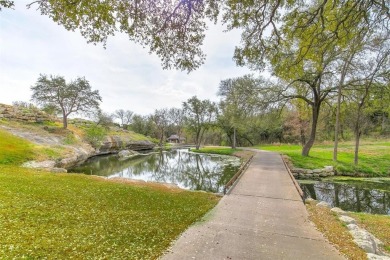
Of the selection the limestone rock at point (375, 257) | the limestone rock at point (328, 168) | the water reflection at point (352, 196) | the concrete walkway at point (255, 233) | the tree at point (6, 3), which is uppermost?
the tree at point (6, 3)

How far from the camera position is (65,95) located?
37.9 metres

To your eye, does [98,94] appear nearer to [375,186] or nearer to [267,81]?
[267,81]

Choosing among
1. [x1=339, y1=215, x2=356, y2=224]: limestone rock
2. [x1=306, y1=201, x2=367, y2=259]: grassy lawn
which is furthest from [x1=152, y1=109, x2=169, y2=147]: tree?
[x1=339, y1=215, x2=356, y2=224]: limestone rock

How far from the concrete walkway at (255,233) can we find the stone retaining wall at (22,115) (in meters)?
36.6

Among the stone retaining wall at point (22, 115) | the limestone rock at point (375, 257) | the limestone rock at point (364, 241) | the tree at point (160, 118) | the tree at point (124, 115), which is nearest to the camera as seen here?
the limestone rock at point (375, 257)

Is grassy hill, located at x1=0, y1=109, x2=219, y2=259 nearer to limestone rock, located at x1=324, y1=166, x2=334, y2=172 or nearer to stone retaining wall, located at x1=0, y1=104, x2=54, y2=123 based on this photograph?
limestone rock, located at x1=324, y1=166, x2=334, y2=172

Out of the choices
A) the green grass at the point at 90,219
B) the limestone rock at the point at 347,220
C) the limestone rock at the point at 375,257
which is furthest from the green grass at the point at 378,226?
the green grass at the point at 90,219

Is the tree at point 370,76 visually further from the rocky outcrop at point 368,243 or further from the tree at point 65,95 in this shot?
the tree at point 65,95

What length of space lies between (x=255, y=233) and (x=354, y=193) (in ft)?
38.5

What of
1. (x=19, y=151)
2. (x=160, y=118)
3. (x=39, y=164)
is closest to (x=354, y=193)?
(x=39, y=164)

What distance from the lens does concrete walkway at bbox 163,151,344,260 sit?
5.66 metres

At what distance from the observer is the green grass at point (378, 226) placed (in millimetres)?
7039

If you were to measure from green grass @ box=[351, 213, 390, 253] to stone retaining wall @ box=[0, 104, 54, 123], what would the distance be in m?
41.1

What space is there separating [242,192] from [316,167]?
12.9 m
